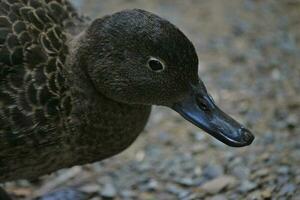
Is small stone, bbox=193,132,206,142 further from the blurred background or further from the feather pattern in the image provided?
the feather pattern

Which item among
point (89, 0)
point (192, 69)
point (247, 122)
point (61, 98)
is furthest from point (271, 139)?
point (89, 0)

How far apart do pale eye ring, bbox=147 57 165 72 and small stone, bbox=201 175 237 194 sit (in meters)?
0.91

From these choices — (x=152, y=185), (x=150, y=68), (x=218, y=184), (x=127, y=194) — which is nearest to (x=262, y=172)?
(x=218, y=184)

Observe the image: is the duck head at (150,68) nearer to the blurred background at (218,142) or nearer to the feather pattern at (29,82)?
the feather pattern at (29,82)

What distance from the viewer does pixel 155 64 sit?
300 centimetres

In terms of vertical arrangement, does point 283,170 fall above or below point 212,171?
below

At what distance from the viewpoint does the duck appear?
299 cm

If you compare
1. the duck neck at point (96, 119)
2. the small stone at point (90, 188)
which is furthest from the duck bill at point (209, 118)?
the small stone at point (90, 188)

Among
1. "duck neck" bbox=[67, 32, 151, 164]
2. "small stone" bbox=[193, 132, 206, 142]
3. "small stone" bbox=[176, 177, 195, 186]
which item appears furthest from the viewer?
"small stone" bbox=[193, 132, 206, 142]

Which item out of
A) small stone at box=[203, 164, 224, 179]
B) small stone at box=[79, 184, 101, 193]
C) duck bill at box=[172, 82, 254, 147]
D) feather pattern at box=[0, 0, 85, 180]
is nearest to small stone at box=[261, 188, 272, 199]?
small stone at box=[203, 164, 224, 179]

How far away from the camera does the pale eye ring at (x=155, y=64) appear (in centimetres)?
298

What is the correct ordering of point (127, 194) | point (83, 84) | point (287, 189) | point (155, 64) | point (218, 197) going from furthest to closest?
point (127, 194), point (218, 197), point (287, 189), point (83, 84), point (155, 64)

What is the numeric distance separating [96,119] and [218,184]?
0.83 m

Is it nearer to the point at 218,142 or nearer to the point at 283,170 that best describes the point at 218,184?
the point at 283,170
